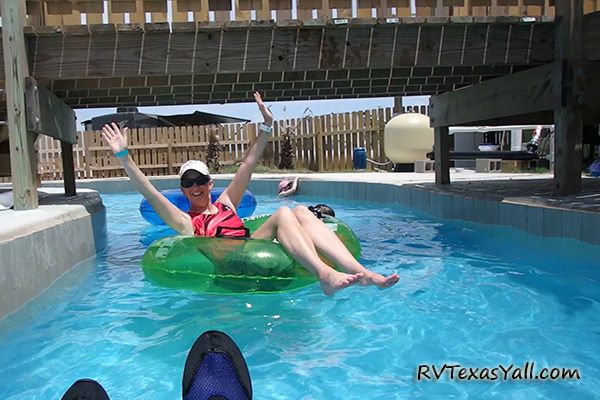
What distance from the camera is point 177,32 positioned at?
563 centimetres

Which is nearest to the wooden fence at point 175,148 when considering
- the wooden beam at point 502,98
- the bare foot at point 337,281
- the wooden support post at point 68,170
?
the wooden beam at point 502,98

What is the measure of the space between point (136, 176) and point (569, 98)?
4408 mm

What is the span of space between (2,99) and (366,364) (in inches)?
245

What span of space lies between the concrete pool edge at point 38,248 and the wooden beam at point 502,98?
15.8ft

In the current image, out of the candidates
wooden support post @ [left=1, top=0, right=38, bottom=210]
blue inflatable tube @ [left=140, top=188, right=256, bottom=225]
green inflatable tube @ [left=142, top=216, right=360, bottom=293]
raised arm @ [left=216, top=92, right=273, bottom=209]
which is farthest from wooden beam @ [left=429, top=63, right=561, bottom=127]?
wooden support post @ [left=1, top=0, right=38, bottom=210]

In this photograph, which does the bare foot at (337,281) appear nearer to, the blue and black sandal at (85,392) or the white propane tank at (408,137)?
the blue and black sandal at (85,392)

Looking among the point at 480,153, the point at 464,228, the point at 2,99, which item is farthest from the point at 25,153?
the point at 480,153

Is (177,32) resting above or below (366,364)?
above

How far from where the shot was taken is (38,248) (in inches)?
163

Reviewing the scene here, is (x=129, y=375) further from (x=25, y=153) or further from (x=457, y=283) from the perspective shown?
(x=25, y=153)

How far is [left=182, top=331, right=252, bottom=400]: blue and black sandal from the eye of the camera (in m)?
1.88

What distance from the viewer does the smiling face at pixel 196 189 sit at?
4004mm

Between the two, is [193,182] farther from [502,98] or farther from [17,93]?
[502,98]

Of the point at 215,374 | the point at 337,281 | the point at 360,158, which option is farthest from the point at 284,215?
the point at 360,158
